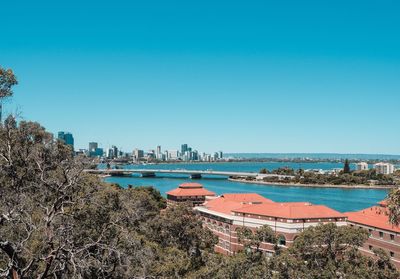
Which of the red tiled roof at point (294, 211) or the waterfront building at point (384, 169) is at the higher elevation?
the red tiled roof at point (294, 211)

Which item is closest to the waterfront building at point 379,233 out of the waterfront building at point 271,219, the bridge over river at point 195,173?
the waterfront building at point 271,219

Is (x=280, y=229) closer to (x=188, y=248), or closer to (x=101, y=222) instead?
(x=188, y=248)

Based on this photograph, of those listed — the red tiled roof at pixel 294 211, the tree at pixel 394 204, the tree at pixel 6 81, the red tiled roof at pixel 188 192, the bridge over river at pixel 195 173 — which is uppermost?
the tree at pixel 6 81

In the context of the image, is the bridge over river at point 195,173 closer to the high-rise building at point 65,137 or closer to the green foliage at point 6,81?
the high-rise building at point 65,137

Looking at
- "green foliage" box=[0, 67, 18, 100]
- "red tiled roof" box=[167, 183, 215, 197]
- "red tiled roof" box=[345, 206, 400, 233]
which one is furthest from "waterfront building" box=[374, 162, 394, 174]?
"green foliage" box=[0, 67, 18, 100]

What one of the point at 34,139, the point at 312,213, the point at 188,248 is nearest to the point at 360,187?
the point at 312,213

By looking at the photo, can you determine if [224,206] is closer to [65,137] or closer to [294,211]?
[294,211]
